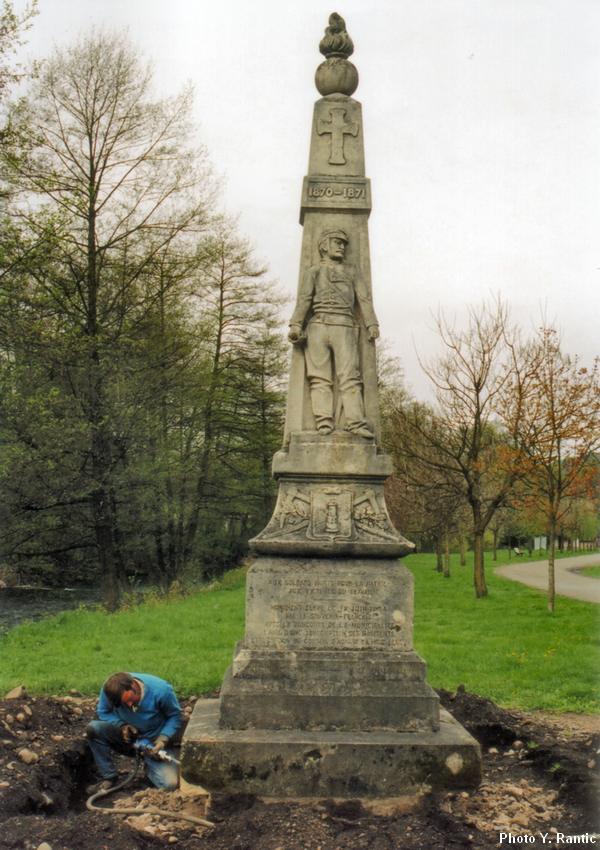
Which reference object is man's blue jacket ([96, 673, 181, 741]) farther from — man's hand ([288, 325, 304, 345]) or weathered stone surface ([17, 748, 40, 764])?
man's hand ([288, 325, 304, 345])

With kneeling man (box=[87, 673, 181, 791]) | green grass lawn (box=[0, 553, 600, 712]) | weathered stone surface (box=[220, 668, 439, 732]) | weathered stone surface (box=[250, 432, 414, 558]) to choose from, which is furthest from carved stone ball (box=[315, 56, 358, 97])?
green grass lawn (box=[0, 553, 600, 712])

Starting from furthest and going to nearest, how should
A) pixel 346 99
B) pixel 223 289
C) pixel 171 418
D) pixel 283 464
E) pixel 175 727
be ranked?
pixel 223 289 < pixel 171 418 < pixel 346 99 < pixel 283 464 < pixel 175 727

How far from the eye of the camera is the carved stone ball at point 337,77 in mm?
6863

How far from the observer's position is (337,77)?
22.5 ft

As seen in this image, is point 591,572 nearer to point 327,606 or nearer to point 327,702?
point 327,606

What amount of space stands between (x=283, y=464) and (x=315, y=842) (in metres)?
2.68

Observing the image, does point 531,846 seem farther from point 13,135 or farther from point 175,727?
point 13,135

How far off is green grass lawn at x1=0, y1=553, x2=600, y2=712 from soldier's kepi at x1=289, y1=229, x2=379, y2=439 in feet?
11.8

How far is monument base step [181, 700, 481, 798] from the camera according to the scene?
5.26m

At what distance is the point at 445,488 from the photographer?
60.3 feet

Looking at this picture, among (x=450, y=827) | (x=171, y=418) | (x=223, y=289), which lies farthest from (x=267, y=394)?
(x=450, y=827)

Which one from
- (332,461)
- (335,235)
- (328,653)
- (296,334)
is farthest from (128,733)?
(335,235)

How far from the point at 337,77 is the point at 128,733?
555 cm

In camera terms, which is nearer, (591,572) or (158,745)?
(158,745)
